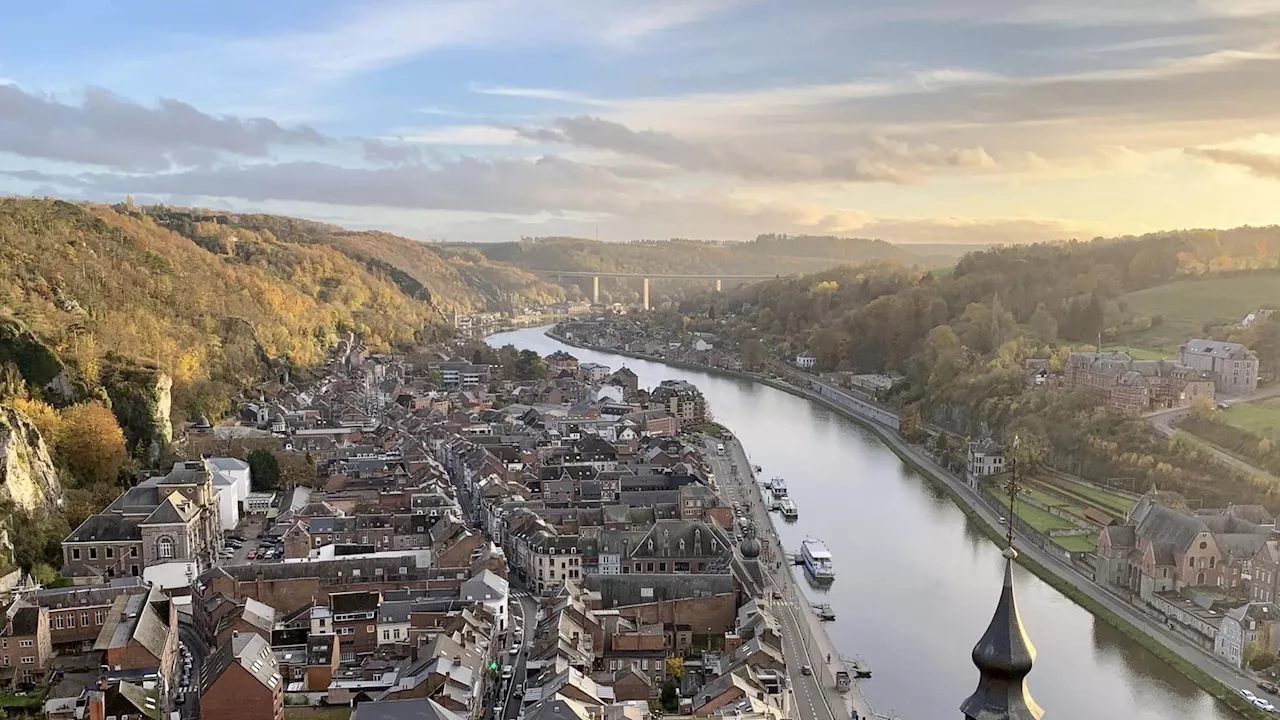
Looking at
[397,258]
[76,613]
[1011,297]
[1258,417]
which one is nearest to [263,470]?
[76,613]

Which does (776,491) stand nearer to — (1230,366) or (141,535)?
(1230,366)

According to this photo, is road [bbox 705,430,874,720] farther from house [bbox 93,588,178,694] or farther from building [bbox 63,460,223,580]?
building [bbox 63,460,223,580]

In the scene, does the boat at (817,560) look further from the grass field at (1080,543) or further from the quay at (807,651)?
the grass field at (1080,543)

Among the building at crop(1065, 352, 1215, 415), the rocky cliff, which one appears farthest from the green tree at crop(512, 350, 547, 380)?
the rocky cliff

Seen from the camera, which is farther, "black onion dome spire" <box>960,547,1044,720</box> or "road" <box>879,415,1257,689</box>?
"road" <box>879,415,1257,689</box>

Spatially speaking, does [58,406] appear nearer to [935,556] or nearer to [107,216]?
[935,556]

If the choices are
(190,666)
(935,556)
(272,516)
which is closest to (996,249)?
(935,556)

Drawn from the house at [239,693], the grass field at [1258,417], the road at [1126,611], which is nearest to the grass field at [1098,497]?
the road at [1126,611]
